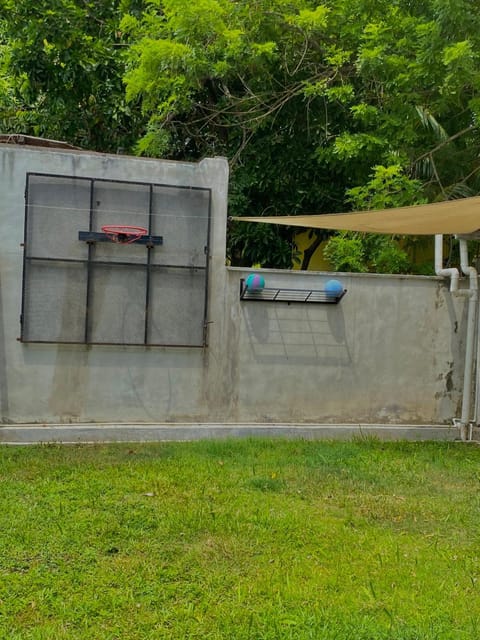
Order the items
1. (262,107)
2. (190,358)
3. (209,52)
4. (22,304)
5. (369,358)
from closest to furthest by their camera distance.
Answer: (22,304) < (190,358) < (369,358) < (209,52) < (262,107)

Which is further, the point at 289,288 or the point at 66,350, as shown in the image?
the point at 289,288

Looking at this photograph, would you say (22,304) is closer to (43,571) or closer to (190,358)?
(190,358)

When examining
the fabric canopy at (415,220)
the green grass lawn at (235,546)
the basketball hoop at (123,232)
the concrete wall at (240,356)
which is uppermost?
the fabric canopy at (415,220)

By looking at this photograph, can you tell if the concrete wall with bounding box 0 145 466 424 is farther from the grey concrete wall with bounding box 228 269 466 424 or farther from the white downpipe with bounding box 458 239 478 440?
the white downpipe with bounding box 458 239 478 440

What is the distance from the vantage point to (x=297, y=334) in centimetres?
639

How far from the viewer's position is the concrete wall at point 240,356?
5.71 metres

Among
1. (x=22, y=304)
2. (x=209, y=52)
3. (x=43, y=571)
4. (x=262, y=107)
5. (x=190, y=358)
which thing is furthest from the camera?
(x=262, y=107)

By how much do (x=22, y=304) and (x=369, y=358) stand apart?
372 cm

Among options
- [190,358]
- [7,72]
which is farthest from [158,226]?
[7,72]

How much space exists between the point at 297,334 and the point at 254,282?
776mm

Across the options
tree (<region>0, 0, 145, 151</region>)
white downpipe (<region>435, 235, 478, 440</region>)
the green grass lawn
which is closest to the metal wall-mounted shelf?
white downpipe (<region>435, 235, 478, 440</region>)

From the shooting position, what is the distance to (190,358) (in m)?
6.10

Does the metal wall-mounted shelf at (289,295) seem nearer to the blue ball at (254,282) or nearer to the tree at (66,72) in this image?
the blue ball at (254,282)

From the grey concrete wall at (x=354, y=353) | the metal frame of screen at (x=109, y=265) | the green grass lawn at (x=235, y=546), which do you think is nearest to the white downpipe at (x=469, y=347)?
the grey concrete wall at (x=354, y=353)
